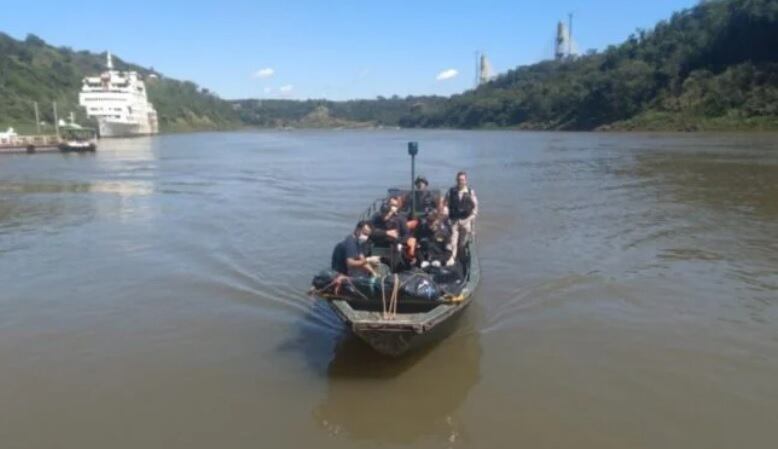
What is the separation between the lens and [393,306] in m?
8.51

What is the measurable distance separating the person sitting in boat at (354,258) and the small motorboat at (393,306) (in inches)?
31.3

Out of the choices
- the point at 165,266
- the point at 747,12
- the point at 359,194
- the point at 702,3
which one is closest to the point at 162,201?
the point at 359,194

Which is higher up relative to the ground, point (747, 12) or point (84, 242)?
point (747, 12)

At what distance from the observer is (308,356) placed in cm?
922

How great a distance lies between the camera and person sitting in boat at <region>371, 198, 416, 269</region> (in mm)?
10898

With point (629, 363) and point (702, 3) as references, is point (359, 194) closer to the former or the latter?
point (629, 363)

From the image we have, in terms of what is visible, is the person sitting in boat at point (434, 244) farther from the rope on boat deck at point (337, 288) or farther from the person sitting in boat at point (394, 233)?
the rope on boat deck at point (337, 288)

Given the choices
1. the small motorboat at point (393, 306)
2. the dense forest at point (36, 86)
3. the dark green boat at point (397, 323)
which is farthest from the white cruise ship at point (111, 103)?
the dark green boat at point (397, 323)

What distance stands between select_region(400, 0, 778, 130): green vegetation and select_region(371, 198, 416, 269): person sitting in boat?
7379cm

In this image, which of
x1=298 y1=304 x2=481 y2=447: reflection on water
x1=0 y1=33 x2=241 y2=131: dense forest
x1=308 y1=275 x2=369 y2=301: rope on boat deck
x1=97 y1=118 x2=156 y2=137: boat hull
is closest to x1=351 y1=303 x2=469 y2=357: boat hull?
x1=298 y1=304 x2=481 y2=447: reflection on water

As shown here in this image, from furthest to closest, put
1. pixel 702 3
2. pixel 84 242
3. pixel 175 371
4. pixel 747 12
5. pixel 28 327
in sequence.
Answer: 1. pixel 702 3
2. pixel 747 12
3. pixel 84 242
4. pixel 28 327
5. pixel 175 371

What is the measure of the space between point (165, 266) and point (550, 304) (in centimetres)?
858

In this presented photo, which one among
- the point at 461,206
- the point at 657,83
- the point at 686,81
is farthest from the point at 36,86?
the point at 461,206

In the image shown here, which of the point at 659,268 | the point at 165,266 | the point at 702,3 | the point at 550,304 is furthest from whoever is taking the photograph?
the point at 702,3
